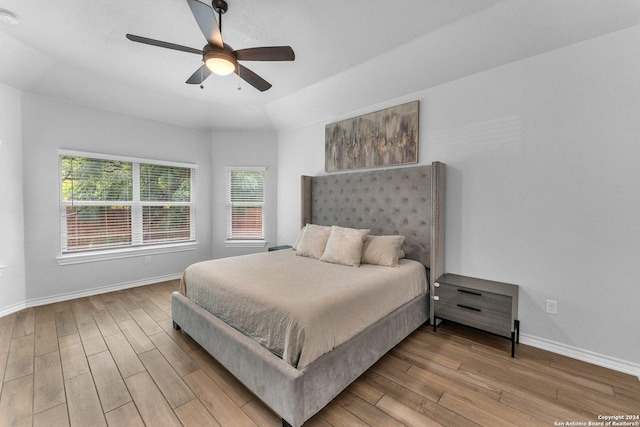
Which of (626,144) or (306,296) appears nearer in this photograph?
(306,296)

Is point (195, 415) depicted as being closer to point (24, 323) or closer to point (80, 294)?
point (24, 323)

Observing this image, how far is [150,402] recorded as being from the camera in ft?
5.47

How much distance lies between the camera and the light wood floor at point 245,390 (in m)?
1.56

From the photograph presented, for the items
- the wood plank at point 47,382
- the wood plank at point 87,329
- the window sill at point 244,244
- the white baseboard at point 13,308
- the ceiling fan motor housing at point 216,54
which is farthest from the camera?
the window sill at point 244,244

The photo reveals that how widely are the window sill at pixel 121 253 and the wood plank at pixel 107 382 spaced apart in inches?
77.5

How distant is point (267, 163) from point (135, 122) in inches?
81.7

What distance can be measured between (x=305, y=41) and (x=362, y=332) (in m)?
2.61

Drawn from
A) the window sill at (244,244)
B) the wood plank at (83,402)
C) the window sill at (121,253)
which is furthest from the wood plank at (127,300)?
the window sill at (244,244)

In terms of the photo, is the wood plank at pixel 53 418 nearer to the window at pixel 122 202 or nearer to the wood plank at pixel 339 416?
the wood plank at pixel 339 416

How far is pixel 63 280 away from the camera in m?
3.41

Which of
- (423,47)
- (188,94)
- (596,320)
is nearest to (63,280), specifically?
(188,94)

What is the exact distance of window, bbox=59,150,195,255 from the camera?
3500mm

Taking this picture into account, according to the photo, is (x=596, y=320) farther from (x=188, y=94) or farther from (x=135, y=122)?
(x=135, y=122)

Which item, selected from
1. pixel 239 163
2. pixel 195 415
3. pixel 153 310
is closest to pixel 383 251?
pixel 195 415
